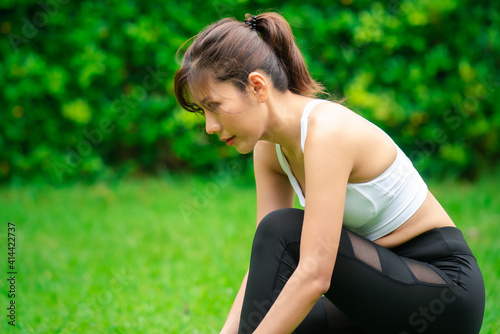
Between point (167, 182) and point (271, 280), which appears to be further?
point (167, 182)

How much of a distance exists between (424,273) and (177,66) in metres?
3.35

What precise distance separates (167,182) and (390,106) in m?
2.05

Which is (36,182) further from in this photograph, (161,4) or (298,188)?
(298,188)

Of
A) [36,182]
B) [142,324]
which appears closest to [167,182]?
[36,182]

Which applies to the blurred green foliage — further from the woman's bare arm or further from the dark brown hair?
the dark brown hair

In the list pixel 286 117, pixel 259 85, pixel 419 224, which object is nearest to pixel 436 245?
pixel 419 224

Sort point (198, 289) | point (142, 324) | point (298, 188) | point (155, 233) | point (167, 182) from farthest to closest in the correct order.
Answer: point (167, 182) < point (155, 233) < point (198, 289) < point (142, 324) < point (298, 188)

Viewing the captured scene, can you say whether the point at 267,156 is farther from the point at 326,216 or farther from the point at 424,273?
the point at 424,273

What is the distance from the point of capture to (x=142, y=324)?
2.52 meters

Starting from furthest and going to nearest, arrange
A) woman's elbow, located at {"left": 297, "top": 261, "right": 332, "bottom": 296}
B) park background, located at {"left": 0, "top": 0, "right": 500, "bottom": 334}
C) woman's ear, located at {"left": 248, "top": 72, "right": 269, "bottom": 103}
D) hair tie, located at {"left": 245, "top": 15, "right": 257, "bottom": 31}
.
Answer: park background, located at {"left": 0, "top": 0, "right": 500, "bottom": 334}, hair tie, located at {"left": 245, "top": 15, "right": 257, "bottom": 31}, woman's ear, located at {"left": 248, "top": 72, "right": 269, "bottom": 103}, woman's elbow, located at {"left": 297, "top": 261, "right": 332, "bottom": 296}

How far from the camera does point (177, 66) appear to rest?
4.63 meters

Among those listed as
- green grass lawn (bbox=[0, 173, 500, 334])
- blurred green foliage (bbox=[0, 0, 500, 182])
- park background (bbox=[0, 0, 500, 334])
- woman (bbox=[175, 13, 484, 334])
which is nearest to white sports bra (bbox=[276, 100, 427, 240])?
woman (bbox=[175, 13, 484, 334])

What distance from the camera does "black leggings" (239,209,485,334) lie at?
167cm

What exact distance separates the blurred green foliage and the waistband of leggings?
287cm
